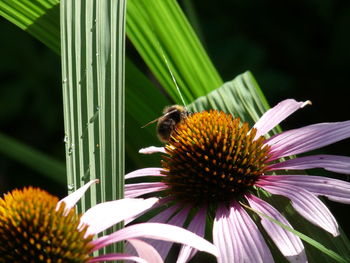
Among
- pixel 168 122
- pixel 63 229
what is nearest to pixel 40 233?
pixel 63 229

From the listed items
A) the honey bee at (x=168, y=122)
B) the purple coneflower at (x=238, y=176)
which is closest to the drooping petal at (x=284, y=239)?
the purple coneflower at (x=238, y=176)

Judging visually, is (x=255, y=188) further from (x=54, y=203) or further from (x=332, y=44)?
(x=332, y=44)

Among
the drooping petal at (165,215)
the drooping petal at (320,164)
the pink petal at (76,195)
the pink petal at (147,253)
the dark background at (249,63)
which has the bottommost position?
the pink petal at (147,253)

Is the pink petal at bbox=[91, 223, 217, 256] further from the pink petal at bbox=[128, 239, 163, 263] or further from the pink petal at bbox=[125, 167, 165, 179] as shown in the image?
the pink petal at bbox=[125, 167, 165, 179]

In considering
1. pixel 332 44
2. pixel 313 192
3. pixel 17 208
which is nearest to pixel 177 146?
pixel 313 192

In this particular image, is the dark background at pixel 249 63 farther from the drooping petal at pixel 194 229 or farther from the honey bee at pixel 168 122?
the drooping petal at pixel 194 229

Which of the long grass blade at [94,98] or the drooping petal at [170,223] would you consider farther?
the drooping petal at [170,223]
